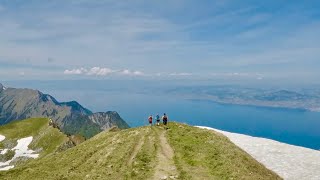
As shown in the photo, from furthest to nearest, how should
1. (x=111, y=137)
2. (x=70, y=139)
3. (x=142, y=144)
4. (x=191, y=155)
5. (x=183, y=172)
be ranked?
(x=70, y=139) < (x=111, y=137) < (x=142, y=144) < (x=191, y=155) < (x=183, y=172)

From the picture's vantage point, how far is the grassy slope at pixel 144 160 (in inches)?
1795

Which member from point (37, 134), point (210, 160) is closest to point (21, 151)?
point (37, 134)

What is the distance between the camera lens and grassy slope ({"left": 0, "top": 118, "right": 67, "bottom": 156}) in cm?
13506

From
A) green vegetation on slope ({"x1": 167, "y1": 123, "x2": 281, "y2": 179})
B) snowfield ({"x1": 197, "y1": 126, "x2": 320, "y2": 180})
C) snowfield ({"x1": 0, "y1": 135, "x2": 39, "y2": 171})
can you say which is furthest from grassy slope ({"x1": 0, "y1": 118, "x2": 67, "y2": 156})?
snowfield ({"x1": 197, "y1": 126, "x2": 320, "y2": 180})

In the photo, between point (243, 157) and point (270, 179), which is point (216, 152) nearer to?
point (243, 157)

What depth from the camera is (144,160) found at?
50.0 metres

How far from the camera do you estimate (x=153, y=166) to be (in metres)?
47.4

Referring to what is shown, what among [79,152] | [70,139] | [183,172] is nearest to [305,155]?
[183,172]

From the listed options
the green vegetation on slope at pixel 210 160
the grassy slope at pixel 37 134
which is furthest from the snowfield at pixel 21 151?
the green vegetation on slope at pixel 210 160

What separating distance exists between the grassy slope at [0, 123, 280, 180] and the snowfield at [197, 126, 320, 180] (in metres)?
3.05

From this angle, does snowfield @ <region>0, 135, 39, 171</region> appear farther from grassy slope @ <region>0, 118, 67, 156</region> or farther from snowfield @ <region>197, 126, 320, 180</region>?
snowfield @ <region>197, 126, 320, 180</region>

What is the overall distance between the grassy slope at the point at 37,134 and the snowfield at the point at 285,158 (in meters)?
84.1

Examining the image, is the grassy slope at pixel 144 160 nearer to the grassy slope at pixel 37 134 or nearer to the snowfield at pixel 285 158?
the snowfield at pixel 285 158

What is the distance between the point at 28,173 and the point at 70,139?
265 ft
